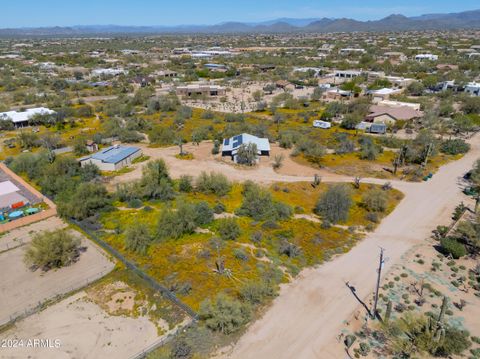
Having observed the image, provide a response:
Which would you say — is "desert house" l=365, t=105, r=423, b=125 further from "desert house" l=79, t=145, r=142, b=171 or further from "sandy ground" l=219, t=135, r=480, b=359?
"desert house" l=79, t=145, r=142, b=171

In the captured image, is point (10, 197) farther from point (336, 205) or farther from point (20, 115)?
point (20, 115)

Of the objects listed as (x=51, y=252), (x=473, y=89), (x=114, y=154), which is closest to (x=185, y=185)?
(x=114, y=154)

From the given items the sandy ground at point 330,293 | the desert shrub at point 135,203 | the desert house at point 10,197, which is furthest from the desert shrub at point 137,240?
the desert house at point 10,197

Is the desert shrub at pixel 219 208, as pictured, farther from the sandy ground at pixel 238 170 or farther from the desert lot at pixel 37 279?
the desert lot at pixel 37 279

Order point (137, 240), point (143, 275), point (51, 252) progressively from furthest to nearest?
1. point (137, 240)
2. point (51, 252)
3. point (143, 275)

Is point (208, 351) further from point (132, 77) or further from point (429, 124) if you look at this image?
point (132, 77)

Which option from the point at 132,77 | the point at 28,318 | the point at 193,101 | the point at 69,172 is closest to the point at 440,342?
the point at 28,318
